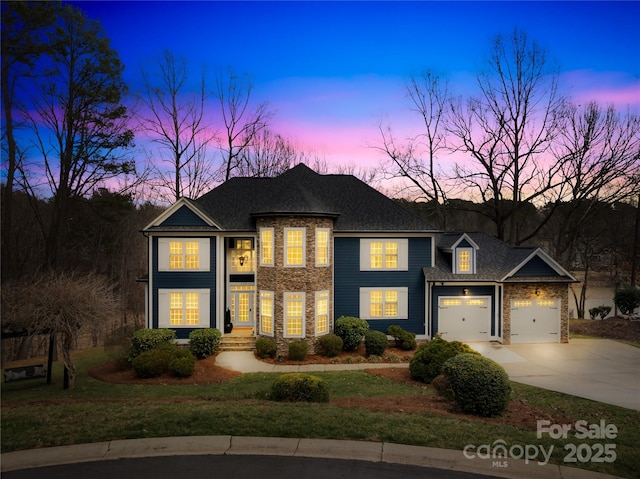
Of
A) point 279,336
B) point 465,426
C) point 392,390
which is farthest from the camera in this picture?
point 279,336

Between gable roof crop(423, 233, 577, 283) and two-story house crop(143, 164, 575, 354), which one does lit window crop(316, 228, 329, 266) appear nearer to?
two-story house crop(143, 164, 575, 354)

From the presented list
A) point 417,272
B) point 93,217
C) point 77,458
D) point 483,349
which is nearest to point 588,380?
point 483,349

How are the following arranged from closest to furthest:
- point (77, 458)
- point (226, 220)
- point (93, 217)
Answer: point (77, 458) → point (226, 220) → point (93, 217)

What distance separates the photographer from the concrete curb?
743 centimetres

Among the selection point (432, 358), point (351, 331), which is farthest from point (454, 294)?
point (432, 358)

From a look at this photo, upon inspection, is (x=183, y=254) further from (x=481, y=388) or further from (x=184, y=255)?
(x=481, y=388)

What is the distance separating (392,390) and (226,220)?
12.3 m

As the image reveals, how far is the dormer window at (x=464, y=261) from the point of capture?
22.4 m

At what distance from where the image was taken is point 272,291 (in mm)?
20453

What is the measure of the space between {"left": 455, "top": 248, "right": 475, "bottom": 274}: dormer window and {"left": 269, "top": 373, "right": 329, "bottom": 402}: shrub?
13.0m

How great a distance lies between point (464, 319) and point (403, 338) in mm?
3825

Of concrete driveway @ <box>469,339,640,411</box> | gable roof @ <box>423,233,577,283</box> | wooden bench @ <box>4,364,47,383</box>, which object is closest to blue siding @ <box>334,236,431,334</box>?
gable roof @ <box>423,233,577,283</box>

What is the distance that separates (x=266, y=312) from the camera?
67.8 feet

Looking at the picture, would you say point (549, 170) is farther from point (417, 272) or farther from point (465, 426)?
point (465, 426)
